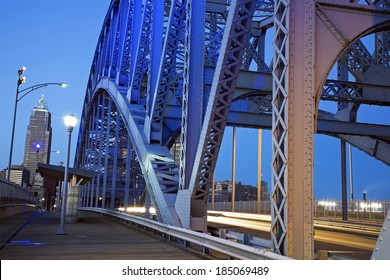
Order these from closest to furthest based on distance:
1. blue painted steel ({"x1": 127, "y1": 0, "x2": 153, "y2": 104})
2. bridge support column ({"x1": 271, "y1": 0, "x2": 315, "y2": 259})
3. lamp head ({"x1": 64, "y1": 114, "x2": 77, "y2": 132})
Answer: bridge support column ({"x1": 271, "y1": 0, "x2": 315, "y2": 259})
lamp head ({"x1": 64, "y1": 114, "x2": 77, "y2": 132})
blue painted steel ({"x1": 127, "y1": 0, "x2": 153, "y2": 104})

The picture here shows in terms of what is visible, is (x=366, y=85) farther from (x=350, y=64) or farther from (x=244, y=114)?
(x=244, y=114)

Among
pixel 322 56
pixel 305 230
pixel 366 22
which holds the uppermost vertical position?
pixel 366 22

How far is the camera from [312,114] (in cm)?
676

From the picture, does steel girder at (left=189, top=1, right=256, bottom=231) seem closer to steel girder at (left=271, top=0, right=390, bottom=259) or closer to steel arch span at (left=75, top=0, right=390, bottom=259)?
steel arch span at (left=75, top=0, right=390, bottom=259)

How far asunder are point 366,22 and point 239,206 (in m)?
45.2

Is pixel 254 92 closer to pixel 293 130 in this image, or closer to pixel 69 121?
pixel 69 121

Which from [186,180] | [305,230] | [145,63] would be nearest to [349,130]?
[145,63]

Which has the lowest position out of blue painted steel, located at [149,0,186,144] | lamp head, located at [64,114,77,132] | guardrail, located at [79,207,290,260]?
guardrail, located at [79,207,290,260]

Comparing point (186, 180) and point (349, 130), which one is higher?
point (349, 130)

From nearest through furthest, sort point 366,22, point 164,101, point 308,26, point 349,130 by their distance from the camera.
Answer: point 308,26, point 366,22, point 164,101, point 349,130

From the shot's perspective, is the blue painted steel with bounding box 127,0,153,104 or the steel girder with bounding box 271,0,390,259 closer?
the steel girder with bounding box 271,0,390,259

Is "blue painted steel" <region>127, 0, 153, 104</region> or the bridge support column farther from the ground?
"blue painted steel" <region>127, 0, 153, 104</region>

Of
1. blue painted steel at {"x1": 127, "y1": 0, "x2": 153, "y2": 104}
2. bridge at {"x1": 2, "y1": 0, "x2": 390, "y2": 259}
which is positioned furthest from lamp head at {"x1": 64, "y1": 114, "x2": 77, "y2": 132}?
blue painted steel at {"x1": 127, "y1": 0, "x2": 153, "y2": 104}

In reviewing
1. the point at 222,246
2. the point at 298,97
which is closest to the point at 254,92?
the point at 222,246
